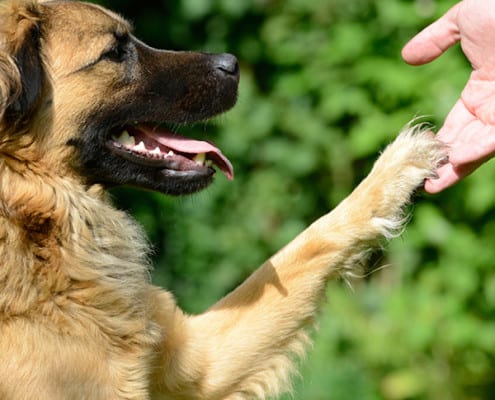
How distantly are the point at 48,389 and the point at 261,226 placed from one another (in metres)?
4.17

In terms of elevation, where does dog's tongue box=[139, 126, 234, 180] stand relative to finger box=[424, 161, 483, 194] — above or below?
below

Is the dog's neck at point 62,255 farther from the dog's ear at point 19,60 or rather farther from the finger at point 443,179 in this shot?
the finger at point 443,179

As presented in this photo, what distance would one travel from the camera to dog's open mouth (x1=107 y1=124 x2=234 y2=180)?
4129mm

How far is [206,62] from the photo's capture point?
4371mm

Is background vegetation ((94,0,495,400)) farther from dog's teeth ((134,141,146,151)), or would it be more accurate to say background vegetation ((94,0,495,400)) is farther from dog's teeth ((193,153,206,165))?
dog's teeth ((134,141,146,151))

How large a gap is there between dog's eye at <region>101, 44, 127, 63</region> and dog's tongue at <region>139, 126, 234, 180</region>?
29 centimetres

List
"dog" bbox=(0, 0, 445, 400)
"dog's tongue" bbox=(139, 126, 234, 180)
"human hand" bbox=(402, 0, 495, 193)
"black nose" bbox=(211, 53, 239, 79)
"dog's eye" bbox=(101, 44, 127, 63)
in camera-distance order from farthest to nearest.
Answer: "black nose" bbox=(211, 53, 239, 79) → "dog's tongue" bbox=(139, 126, 234, 180) → "dog's eye" bbox=(101, 44, 127, 63) → "human hand" bbox=(402, 0, 495, 193) → "dog" bbox=(0, 0, 445, 400)

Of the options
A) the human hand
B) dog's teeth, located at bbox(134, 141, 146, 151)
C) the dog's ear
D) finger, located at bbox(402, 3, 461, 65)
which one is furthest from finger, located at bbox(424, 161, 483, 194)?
the dog's ear

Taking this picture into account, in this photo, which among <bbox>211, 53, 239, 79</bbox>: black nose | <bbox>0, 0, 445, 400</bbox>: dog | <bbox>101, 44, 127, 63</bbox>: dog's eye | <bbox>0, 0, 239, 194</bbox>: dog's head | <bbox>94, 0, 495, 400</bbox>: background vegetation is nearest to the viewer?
<bbox>0, 0, 445, 400</bbox>: dog

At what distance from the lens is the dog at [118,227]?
12.2ft

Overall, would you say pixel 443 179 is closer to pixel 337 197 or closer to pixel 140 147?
pixel 140 147

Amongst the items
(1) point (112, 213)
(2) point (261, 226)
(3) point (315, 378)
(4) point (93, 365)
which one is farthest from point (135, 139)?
(2) point (261, 226)

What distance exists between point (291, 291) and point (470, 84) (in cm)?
109

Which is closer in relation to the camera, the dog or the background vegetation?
the dog
